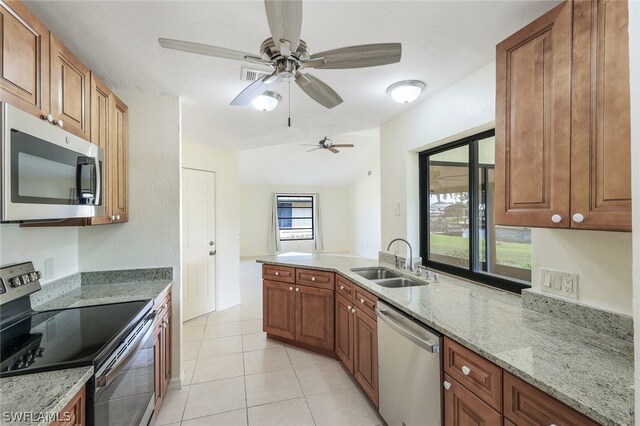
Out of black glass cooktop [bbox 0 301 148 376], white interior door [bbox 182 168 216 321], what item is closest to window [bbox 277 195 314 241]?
white interior door [bbox 182 168 216 321]

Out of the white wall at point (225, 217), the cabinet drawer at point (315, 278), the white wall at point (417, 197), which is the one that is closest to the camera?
the white wall at point (417, 197)

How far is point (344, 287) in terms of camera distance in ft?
8.30

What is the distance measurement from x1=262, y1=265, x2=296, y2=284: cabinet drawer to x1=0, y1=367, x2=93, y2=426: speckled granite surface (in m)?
1.99

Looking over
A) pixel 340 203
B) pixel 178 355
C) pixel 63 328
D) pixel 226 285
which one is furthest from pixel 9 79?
pixel 340 203

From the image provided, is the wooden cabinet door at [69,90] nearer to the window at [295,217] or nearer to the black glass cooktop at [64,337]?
the black glass cooktop at [64,337]

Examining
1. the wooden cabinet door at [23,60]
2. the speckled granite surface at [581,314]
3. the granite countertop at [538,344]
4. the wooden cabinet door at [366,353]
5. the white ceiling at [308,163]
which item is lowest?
the wooden cabinet door at [366,353]

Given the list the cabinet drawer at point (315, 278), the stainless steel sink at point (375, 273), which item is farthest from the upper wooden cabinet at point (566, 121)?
the cabinet drawer at point (315, 278)

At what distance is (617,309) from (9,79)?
2.64 m

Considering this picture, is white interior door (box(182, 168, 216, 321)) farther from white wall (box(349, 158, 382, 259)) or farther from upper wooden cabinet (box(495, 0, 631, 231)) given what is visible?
white wall (box(349, 158, 382, 259))

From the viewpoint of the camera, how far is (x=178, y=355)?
2385 millimetres

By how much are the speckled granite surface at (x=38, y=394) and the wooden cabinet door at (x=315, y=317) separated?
1.93 m

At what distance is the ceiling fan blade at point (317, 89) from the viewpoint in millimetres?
1550

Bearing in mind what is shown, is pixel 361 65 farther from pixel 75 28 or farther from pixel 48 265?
pixel 48 265

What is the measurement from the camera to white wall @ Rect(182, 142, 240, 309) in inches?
162
